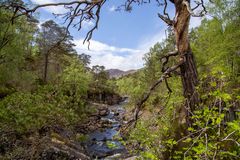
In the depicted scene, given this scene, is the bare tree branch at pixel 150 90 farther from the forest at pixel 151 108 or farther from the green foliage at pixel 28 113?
the green foliage at pixel 28 113

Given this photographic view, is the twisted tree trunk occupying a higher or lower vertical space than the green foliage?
higher

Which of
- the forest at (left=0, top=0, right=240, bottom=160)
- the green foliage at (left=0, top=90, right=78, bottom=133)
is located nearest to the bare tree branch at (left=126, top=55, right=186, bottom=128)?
the forest at (left=0, top=0, right=240, bottom=160)

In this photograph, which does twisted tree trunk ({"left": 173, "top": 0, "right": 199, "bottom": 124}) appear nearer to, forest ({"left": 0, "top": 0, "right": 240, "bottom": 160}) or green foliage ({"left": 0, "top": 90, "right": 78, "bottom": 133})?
forest ({"left": 0, "top": 0, "right": 240, "bottom": 160})

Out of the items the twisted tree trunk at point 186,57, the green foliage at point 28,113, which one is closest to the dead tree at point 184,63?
the twisted tree trunk at point 186,57

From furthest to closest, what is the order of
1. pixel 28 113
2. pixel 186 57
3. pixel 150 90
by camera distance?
1. pixel 28 113
2. pixel 186 57
3. pixel 150 90

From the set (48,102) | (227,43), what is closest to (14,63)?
(48,102)

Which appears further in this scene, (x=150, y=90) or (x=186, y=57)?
(x=186, y=57)

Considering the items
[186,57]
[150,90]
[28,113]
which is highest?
[186,57]

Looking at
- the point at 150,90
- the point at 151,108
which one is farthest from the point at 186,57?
the point at 151,108

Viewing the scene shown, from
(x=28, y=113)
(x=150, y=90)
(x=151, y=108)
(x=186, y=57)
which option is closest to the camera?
(x=150, y=90)

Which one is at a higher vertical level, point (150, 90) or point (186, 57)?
point (186, 57)

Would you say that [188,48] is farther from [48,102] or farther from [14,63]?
[14,63]

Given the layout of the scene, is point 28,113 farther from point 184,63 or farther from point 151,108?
point 184,63

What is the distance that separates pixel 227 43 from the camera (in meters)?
23.8
